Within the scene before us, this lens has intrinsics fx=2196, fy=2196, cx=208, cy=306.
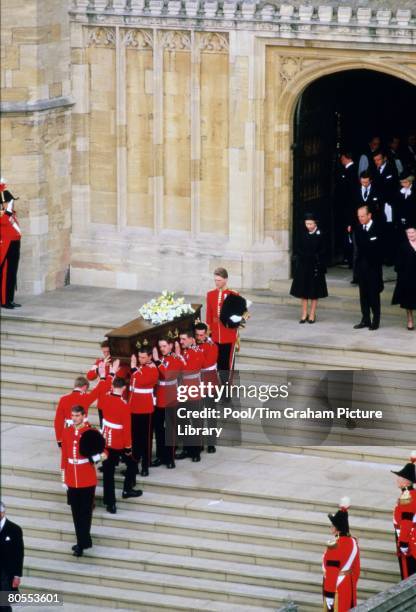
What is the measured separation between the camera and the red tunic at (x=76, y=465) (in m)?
25.7

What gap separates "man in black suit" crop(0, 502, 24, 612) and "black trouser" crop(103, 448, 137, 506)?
202 cm

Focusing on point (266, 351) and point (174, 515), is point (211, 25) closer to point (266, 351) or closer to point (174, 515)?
point (266, 351)

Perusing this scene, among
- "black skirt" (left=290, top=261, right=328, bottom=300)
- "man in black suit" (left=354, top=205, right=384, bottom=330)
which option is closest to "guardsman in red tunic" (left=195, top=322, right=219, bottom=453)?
"black skirt" (left=290, top=261, right=328, bottom=300)

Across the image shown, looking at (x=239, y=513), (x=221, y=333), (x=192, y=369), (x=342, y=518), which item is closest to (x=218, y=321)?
(x=221, y=333)

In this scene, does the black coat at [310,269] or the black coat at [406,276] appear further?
the black coat at [310,269]

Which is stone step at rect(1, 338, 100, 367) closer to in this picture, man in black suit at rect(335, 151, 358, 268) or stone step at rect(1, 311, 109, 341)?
stone step at rect(1, 311, 109, 341)

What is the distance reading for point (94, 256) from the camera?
107 feet

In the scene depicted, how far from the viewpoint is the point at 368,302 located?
29797mm

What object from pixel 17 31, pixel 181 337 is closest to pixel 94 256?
pixel 17 31

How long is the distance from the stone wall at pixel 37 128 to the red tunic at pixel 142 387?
5671mm

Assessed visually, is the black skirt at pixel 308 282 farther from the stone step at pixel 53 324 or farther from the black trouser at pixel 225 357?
the stone step at pixel 53 324

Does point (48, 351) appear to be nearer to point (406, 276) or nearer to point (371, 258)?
point (371, 258)

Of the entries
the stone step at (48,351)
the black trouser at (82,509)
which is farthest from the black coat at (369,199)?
the black trouser at (82,509)

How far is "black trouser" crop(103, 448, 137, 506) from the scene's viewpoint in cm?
2619
